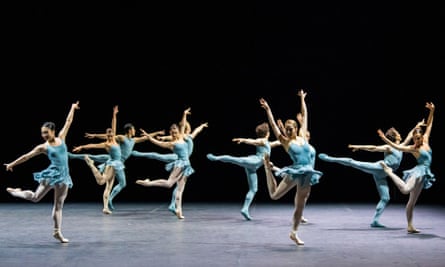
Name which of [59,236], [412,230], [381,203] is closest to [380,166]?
[381,203]

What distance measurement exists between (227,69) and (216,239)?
602 centimetres

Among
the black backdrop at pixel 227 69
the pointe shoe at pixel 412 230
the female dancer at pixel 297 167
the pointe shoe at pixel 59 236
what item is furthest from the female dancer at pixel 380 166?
the black backdrop at pixel 227 69

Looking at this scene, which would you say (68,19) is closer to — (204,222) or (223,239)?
(204,222)

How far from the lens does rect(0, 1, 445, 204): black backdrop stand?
1186 cm

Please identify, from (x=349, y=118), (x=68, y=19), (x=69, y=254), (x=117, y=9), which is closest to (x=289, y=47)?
(x=349, y=118)

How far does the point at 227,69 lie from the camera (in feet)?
40.7

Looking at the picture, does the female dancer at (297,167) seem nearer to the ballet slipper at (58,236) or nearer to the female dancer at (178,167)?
the ballet slipper at (58,236)

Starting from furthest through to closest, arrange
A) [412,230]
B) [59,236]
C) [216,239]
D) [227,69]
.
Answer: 1. [227,69]
2. [412,230]
3. [216,239]
4. [59,236]

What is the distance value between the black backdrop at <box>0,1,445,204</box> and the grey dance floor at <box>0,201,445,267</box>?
92.0 inches

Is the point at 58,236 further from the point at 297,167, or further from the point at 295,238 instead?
the point at 297,167

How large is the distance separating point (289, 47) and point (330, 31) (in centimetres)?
79

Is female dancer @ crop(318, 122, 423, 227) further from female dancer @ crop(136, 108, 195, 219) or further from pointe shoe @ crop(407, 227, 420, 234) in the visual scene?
female dancer @ crop(136, 108, 195, 219)

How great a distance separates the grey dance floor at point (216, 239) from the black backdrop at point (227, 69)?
2.34 m

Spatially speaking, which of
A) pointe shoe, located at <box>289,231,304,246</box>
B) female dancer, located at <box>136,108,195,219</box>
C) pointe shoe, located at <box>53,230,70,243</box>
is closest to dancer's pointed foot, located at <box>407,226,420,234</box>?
pointe shoe, located at <box>289,231,304,246</box>
